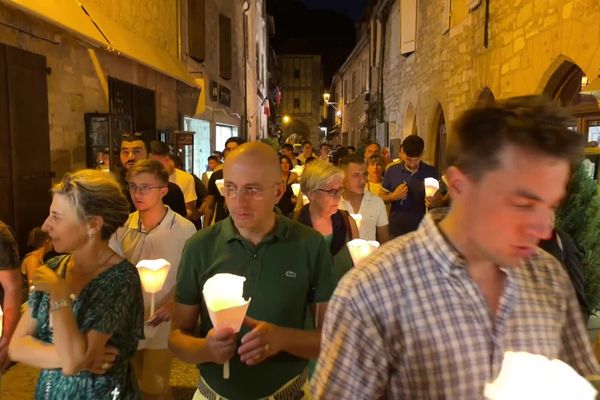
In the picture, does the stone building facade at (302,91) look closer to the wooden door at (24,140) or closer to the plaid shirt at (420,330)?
the wooden door at (24,140)

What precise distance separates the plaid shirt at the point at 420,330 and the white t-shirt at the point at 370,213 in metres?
3.48

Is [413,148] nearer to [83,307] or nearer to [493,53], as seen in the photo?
[493,53]

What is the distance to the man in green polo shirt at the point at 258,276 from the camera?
2.36 m

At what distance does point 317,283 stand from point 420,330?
115 centimetres

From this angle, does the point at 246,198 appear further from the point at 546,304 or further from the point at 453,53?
the point at 453,53

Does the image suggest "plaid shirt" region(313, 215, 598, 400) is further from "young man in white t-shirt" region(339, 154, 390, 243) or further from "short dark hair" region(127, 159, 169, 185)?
"young man in white t-shirt" region(339, 154, 390, 243)

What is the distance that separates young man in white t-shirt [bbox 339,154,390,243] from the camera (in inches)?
195

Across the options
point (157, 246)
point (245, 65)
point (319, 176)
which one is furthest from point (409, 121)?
point (157, 246)

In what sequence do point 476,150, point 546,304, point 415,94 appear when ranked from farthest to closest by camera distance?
point 415,94
point 546,304
point 476,150

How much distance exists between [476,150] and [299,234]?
127 cm

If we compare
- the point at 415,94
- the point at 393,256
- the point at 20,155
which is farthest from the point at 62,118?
the point at 415,94

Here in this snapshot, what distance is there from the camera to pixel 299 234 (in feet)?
8.21

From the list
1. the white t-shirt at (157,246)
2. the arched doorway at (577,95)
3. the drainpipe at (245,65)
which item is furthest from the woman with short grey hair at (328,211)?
the drainpipe at (245,65)

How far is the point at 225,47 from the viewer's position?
732 inches
